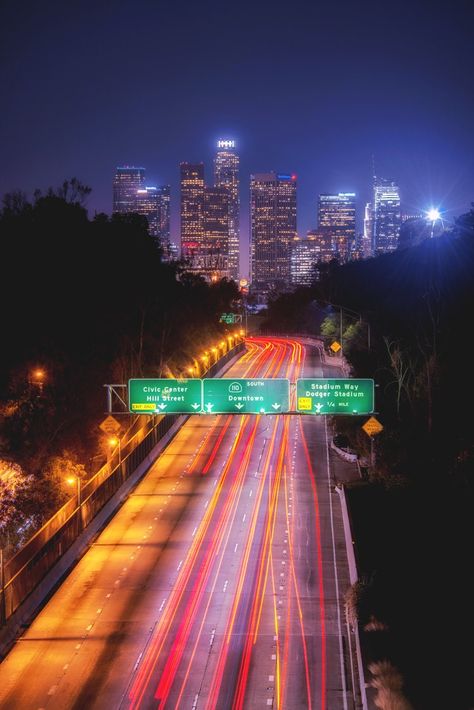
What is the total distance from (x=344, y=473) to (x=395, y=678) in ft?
77.9

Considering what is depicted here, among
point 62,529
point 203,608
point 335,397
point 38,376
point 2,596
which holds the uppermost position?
point 335,397

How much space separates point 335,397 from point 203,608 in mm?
9211

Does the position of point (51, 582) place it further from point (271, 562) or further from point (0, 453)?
point (0, 453)

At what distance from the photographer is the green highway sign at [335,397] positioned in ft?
93.9

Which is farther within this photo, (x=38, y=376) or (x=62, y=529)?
(x=38, y=376)

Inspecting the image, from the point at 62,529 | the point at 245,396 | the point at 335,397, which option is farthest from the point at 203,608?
the point at 335,397

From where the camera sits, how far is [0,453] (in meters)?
34.8

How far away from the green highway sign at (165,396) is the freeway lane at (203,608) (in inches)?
202

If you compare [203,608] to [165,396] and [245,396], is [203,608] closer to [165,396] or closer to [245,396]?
[245,396]

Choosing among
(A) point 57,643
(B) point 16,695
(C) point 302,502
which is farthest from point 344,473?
(B) point 16,695

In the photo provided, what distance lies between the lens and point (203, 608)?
23688 mm

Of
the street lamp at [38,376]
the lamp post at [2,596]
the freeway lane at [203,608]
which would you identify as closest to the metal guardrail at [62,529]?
the lamp post at [2,596]

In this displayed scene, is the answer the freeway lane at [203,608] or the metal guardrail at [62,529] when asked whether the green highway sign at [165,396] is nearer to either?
the metal guardrail at [62,529]

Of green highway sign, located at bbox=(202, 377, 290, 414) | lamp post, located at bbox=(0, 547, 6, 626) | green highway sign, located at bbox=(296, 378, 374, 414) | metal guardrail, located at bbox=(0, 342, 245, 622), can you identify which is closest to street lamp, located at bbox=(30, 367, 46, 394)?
metal guardrail, located at bbox=(0, 342, 245, 622)
